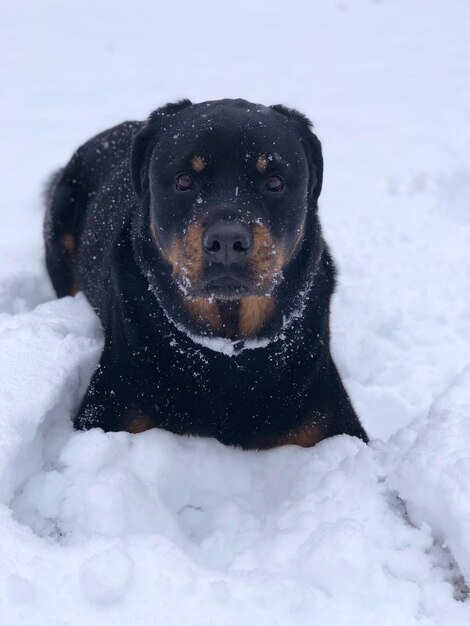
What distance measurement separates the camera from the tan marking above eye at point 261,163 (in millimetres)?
2568

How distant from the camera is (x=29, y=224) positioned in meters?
4.55

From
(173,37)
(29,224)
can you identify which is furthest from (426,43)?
(29,224)

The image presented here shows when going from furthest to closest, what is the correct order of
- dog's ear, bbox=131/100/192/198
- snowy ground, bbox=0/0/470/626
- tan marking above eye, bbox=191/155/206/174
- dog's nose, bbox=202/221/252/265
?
dog's ear, bbox=131/100/192/198
tan marking above eye, bbox=191/155/206/174
dog's nose, bbox=202/221/252/265
snowy ground, bbox=0/0/470/626

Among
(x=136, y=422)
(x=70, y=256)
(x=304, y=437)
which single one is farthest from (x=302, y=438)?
(x=70, y=256)

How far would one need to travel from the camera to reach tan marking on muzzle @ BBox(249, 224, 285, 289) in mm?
2404

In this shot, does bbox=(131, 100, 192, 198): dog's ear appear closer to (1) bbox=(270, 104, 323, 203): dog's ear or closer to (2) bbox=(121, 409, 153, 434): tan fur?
(1) bbox=(270, 104, 323, 203): dog's ear

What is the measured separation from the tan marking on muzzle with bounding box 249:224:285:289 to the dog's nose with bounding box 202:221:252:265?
4cm

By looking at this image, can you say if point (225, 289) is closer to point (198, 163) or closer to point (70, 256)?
point (198, 163)

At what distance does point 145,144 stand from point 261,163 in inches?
21.9

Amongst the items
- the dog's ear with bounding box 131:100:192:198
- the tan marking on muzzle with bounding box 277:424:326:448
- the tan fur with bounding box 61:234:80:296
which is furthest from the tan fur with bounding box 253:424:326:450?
the tan fur with bounding box 61:234:80:296

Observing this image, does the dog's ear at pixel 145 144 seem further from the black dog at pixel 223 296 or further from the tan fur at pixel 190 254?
the tan fur at pixel 190 254

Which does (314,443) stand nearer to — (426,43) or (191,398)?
(191,398)

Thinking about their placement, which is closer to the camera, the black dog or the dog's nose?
the dog's nose

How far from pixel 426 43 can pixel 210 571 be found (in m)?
7.37
